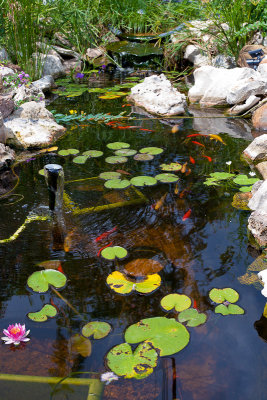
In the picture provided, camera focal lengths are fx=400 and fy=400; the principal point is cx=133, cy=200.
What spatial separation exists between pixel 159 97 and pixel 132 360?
3592 mm

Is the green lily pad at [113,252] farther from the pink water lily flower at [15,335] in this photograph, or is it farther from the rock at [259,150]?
the rock at [259,150]

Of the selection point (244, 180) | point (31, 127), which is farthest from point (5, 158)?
point (244, 180)

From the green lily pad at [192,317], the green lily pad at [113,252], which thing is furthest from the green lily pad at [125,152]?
the green lily pad at [192,317]

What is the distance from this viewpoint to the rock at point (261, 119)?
395 cm

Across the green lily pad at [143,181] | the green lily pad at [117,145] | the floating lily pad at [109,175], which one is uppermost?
the green lily pad at [143,181]

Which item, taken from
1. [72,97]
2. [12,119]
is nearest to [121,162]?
[12,119]

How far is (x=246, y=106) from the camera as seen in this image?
4328mm

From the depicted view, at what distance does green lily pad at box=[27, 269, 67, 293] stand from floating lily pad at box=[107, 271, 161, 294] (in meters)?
0.23

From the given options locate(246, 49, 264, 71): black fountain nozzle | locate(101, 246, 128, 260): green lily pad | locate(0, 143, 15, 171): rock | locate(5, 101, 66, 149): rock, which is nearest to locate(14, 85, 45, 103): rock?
locate(5, 101, 66, 149): rock

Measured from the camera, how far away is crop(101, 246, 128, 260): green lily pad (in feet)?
6.79

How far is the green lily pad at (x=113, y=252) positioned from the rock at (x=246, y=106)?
9.34 feet

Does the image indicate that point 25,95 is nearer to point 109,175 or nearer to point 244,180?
point 109,175

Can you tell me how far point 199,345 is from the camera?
1.56m

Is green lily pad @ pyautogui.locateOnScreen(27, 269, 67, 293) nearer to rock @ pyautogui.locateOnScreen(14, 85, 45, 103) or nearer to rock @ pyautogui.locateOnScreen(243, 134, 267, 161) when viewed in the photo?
rock @ pyautogui.locateOnScreen(243, 134, 267, 161)
